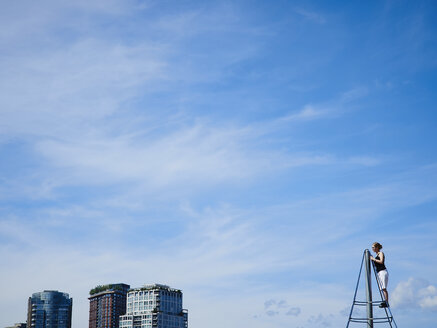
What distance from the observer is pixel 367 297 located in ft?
85.4

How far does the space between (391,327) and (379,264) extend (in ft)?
9.16

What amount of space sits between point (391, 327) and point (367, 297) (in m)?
1.62

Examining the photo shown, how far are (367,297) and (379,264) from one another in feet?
5.22

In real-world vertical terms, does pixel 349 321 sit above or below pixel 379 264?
below

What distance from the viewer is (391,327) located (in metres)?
25.5

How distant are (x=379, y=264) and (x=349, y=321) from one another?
2928 millimetres

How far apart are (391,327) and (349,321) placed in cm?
183

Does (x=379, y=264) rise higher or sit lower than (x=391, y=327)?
higher

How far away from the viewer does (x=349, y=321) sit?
26047 millimetres

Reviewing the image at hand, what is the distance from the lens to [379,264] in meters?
26.2
